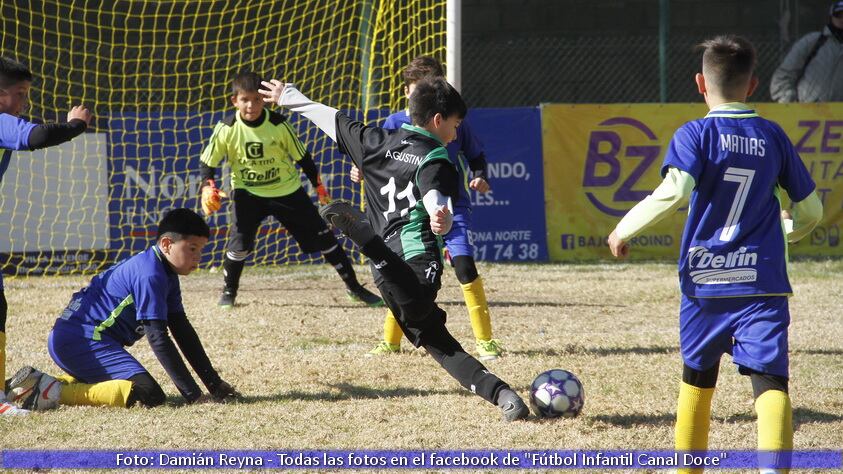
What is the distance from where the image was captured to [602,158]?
1100cm

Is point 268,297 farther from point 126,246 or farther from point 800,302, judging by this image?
point 800,302

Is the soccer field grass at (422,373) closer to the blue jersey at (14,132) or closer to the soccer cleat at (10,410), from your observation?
the soccer cleat at (10,410)

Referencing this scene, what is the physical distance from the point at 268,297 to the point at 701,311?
568 centimetres

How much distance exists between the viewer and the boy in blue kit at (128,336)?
15.9 ft

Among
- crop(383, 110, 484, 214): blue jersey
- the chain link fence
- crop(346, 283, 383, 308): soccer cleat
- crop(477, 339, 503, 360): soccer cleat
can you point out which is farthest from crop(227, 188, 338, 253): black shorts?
the chain link fence

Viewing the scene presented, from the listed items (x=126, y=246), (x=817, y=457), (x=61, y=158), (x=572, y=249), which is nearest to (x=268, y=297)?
(x=126, y=246)

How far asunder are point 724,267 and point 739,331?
0.75 ft

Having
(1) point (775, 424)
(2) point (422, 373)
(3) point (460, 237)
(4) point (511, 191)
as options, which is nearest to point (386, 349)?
(2) point (422, 373)

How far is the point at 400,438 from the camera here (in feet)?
14.5

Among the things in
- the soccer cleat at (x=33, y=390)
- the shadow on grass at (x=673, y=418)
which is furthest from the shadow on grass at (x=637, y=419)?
the soccer cleat at (x=33, y=390)

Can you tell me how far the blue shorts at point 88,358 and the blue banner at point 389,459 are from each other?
2.57 ft

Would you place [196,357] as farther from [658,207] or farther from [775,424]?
[775,424]

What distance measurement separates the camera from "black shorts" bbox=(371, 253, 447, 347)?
4562mm

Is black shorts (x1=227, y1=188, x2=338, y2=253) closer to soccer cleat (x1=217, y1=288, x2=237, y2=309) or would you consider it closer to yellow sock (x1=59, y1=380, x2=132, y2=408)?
soccer cleat (x1=217, y1=288, x2=237, y2=309)
